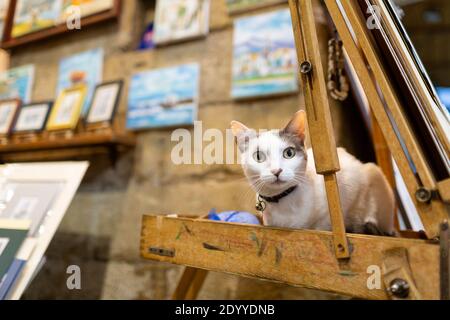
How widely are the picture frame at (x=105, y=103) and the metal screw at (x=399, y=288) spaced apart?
136cm

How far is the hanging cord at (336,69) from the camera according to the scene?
0.80 m

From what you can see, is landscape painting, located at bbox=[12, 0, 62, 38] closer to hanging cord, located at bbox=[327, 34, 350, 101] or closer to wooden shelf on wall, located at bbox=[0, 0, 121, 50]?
wooden shelf on wall, located at bbox=[0, 0, 121, 50]

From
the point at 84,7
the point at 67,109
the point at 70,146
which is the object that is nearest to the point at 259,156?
the point at 70,146

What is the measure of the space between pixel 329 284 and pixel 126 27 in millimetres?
1597

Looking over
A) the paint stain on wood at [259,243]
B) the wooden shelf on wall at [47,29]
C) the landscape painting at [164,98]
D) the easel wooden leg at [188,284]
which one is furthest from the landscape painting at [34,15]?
the paint stain on wood at [259,243]

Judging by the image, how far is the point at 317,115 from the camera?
1.81ft

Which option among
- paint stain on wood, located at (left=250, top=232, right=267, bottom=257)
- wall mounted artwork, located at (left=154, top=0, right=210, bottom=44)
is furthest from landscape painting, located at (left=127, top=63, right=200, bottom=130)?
paint stain on wood, located at (left=250, top=232, right=267, bottom=257)

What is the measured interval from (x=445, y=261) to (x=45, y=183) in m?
1.06

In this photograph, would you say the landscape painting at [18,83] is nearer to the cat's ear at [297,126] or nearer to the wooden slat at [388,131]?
the cat's ear at [297,126]

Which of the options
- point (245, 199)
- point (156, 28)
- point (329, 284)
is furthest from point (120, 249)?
point (329, 284)

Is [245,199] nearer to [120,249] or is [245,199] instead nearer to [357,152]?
[357,152]

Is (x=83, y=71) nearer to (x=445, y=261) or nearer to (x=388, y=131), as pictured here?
(x=388, y=131)

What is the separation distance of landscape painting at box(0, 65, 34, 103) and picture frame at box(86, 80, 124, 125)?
627 millimetres

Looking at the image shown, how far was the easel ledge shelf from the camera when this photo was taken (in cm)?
151
